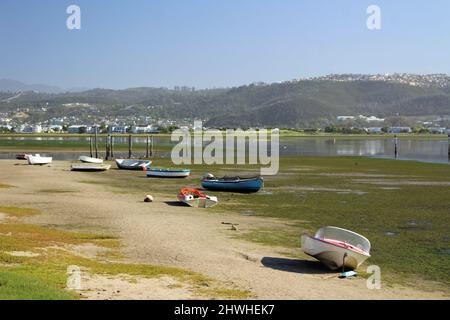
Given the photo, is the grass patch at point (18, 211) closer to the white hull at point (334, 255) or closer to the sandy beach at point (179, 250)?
the sandy beach at point (179, 250)

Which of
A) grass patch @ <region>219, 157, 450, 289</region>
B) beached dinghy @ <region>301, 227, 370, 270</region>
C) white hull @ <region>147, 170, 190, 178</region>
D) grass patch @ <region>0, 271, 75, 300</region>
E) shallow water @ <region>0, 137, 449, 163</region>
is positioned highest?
grass patch @ <region>0, 271, 75, 300</region>

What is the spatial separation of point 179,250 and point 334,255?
560cm

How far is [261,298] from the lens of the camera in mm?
15414

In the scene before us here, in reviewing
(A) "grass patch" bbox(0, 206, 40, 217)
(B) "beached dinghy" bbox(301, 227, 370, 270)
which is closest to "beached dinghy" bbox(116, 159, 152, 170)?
(A) "grass patch" bbox(0, 206, 40, 217)

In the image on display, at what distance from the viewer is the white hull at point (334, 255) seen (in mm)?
19188

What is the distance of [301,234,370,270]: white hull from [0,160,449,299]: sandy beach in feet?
1.41

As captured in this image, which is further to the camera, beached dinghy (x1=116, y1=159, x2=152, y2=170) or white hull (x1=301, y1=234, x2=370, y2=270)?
beached dinghy (x1=116, y1=159, x2=152, y2=170)

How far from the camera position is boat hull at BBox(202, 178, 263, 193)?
43.5 meters

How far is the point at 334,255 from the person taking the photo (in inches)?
760

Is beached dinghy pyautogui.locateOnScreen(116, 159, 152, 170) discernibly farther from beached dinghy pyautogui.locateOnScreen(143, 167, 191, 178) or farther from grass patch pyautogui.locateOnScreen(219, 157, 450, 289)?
grass patch pyautogui.locateOnScreen(219, 157, 450, 289)

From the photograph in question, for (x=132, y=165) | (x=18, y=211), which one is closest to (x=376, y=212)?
(x=18, y=211)

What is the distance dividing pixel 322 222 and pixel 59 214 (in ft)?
43.1

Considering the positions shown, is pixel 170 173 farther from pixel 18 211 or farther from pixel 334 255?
pixel 334 255
